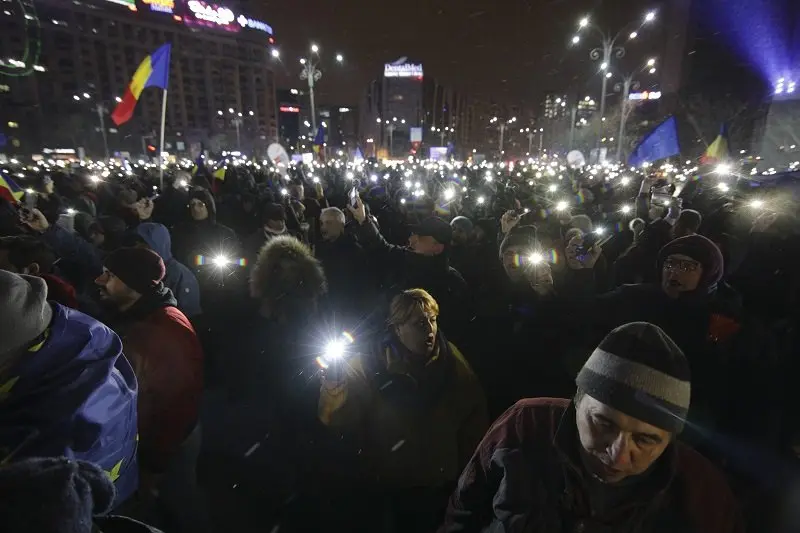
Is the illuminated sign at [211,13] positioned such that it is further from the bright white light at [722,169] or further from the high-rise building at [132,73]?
the bright white light at [722,169]

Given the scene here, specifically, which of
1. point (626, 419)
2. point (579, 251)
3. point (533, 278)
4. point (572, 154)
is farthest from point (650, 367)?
point (572, 154)

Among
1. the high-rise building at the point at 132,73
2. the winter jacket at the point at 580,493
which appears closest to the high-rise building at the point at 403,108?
the high-rise building at the point at 132,73

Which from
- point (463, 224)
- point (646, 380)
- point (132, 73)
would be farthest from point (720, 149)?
point (132, 73)

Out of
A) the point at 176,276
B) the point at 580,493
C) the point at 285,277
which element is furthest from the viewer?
the point at 176,276

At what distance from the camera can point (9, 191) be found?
7207mm

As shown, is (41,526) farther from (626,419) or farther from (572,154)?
(572,154)

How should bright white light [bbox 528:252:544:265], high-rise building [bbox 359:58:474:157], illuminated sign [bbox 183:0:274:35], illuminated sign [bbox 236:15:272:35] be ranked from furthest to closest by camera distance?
high-rise building [bbox 359:58:474:157], illuminated sign [bbox 236:15:272:35], illuminated sign [bbox 183:0:274:35], bright white light [bbox 528:252:544:265]

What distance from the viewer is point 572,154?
22.1 meters

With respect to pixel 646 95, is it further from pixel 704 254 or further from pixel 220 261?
pixel 220 261

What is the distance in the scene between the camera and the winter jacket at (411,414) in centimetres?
274

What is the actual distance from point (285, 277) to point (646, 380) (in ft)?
8.62

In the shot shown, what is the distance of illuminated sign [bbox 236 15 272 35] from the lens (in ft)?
361

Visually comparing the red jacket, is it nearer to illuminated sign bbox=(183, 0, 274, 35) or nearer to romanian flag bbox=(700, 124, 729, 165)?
romanian flag bbox=(700, 124, 729, 165)

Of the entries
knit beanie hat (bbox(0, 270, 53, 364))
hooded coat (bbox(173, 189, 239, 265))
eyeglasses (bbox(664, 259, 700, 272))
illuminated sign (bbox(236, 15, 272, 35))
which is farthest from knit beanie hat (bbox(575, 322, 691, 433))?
illuminated sign (bbox(236, 15, 272, 35))
